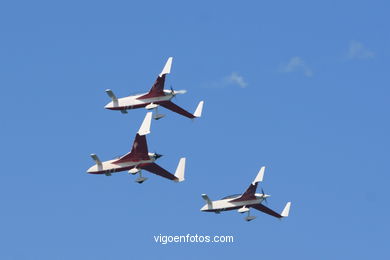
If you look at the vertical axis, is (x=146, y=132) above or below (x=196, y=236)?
above

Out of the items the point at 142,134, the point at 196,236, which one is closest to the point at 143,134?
the point at 142,134

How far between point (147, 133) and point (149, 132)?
438 millimetres

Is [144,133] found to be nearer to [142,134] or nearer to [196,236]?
[142,134]

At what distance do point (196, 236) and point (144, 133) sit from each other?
21949 mm

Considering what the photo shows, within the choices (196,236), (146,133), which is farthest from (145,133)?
(196,236)

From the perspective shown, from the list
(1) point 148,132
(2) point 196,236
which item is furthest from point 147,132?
(2) point 196,236

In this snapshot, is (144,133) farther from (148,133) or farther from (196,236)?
(196,236)

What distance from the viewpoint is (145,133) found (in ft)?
655

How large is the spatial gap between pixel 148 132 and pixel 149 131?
29cm

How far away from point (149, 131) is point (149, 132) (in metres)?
0.31

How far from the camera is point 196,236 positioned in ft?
655

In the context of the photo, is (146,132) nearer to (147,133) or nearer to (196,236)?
(147,133)

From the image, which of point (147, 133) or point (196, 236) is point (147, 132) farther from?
point (196, 236)

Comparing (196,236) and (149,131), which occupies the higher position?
(149,131)
